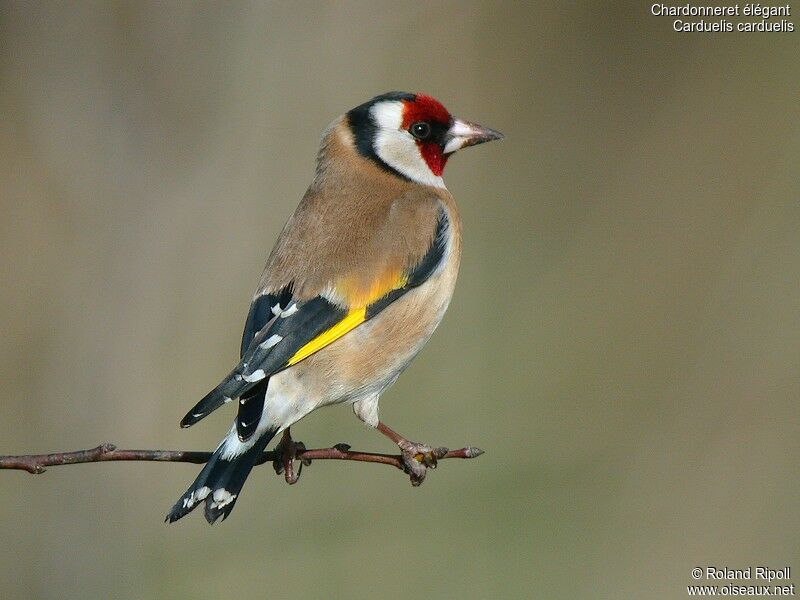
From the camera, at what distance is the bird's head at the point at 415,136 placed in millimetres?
4355

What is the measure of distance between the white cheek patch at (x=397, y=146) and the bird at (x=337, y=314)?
10 cm

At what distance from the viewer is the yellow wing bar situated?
351 cm

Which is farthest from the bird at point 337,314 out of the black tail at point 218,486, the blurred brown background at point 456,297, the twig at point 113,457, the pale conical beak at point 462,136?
the blurred brown background at point 456,297

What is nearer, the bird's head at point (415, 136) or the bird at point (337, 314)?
the bird at point (337, 314)

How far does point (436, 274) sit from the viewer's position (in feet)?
12.6

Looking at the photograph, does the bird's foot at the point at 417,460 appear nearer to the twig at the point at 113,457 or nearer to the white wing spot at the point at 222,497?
the twig at the point at 113,457

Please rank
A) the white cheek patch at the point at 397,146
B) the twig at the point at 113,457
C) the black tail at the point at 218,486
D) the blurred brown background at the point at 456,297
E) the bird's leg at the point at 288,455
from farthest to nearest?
1. the blurred brown background at the point at 456,297
2. the white cheek patch at the point at 397,146
3. the bird's leg at the point at 288,455
4. the black tail at the point at 218,486
5. the twig at the point at 113,457

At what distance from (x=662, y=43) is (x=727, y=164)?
0.98 metres

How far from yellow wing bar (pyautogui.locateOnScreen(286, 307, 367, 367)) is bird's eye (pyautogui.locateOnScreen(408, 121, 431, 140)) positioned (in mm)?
1055

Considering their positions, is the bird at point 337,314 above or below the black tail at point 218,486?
above

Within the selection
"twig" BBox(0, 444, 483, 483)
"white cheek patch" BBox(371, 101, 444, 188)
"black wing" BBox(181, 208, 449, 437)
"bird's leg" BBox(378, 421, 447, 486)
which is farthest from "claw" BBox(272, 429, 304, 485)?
"white cheek patch" BBox(371, 101, 444, 188)

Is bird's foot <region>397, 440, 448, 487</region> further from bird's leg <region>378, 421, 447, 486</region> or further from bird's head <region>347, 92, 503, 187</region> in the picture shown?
bird's head <region>347, 92, 503, 187</region>

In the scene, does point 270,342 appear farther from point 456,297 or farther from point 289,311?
point 456,297

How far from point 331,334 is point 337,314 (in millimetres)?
72
